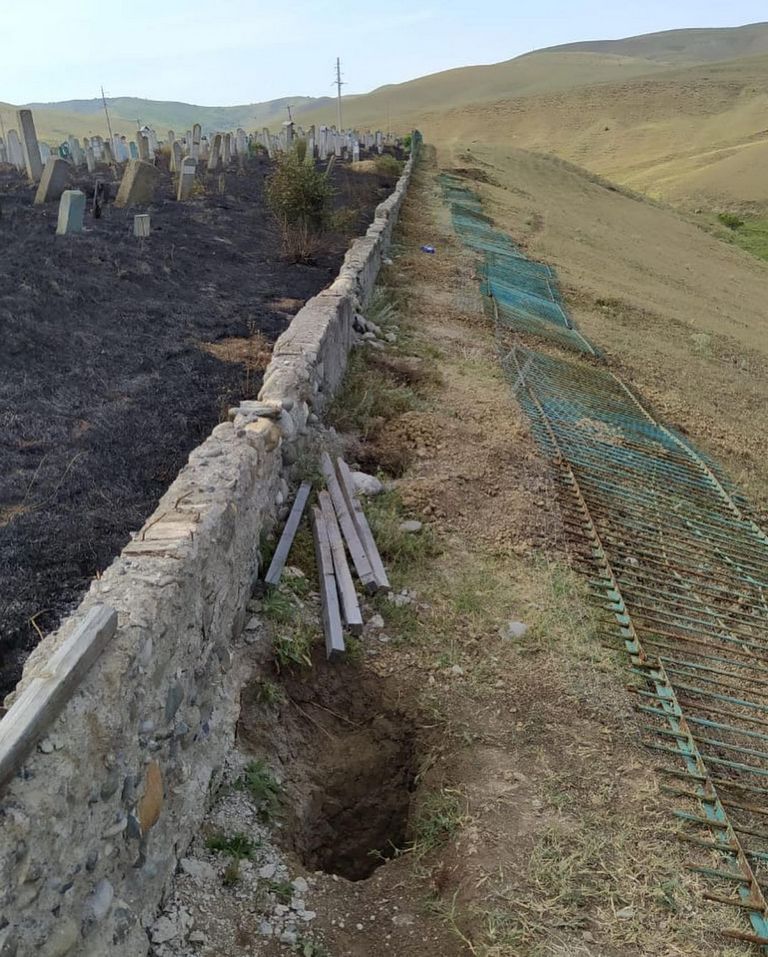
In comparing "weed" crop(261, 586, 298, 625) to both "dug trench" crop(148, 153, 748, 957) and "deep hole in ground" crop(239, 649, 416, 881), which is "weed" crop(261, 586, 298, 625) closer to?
"dug trench" crop(148, 153, 748, 957)

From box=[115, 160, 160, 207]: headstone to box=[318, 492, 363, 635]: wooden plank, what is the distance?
9.73 metres

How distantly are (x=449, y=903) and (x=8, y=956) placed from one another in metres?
1.71

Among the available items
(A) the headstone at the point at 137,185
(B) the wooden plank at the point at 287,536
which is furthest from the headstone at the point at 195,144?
(B) the wooden plank at the point at 287,536

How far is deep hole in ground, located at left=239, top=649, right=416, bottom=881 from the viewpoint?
135 inches

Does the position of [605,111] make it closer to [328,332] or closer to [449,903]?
[328,332]

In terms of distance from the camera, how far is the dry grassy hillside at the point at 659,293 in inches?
397

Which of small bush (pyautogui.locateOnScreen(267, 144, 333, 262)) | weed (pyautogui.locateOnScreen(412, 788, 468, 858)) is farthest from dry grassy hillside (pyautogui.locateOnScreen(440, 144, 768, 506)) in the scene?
weed (pyautogui.locateOnScreen(412, 788, 468, 858))

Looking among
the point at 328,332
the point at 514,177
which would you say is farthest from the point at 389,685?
the point at 514,177

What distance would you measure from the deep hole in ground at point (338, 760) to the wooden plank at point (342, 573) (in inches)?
11.4

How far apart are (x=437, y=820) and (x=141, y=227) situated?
9.23m

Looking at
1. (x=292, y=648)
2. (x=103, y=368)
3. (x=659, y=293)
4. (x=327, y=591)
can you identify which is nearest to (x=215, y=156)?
(x=659, y=293)

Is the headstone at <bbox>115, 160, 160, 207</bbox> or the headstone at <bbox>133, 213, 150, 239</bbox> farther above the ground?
the headstone at <bbox>115, 160, 160, 207</bbox>

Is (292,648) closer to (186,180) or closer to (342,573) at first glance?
(342,573)

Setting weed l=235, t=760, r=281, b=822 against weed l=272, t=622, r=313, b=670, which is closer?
weed l=235, t=760, r=281, b=822
